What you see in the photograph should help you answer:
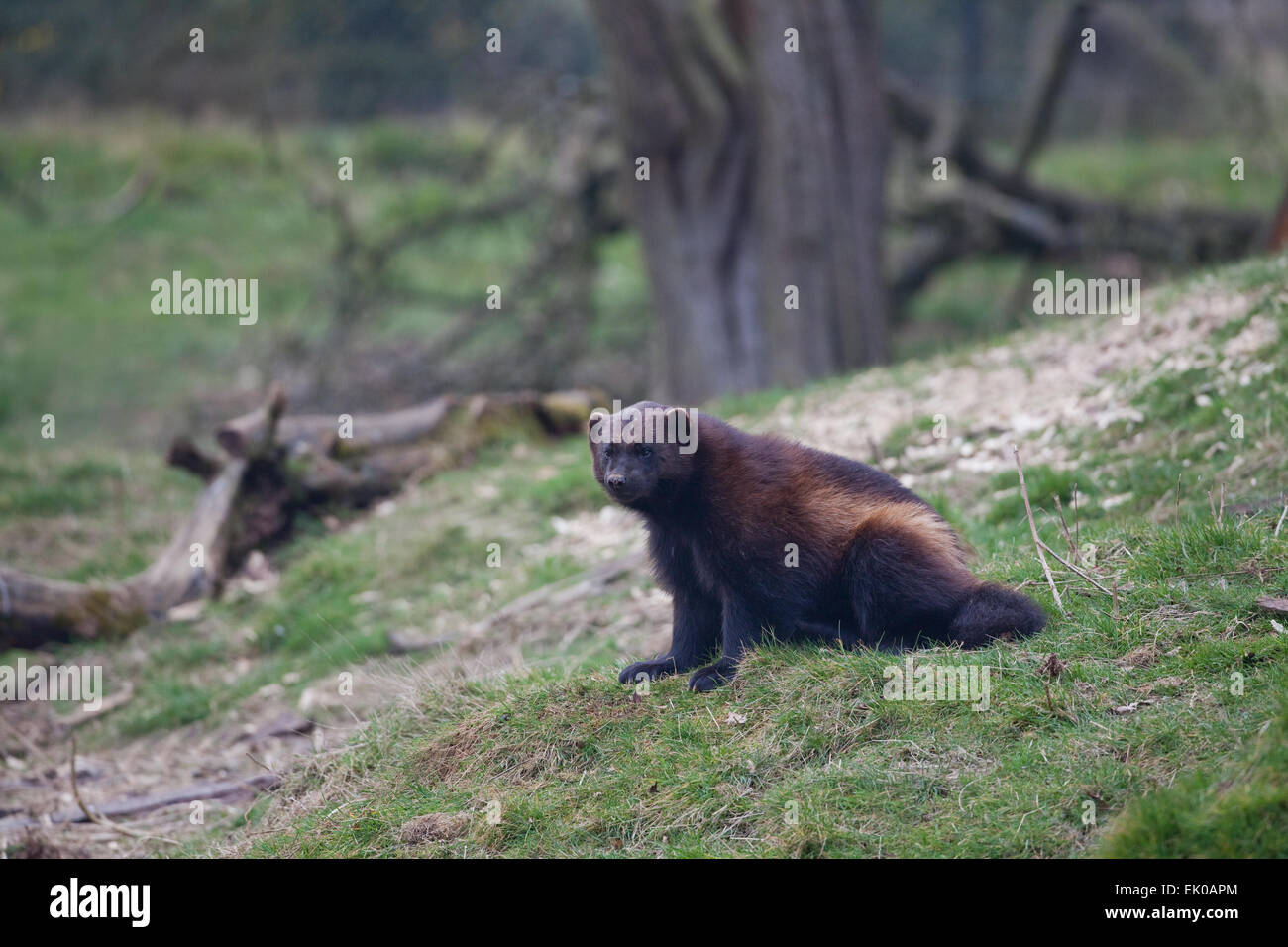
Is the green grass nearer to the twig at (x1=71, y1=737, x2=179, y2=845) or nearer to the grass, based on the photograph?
the grass

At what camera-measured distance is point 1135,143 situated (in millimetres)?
25328

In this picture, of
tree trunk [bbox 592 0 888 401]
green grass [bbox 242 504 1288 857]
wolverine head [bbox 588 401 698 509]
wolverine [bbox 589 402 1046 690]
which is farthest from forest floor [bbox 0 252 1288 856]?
tree trunk [bbox 592 0 888 401]

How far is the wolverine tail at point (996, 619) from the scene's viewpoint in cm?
498

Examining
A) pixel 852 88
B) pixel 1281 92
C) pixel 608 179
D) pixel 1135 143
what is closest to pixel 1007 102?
pixel 1135 143

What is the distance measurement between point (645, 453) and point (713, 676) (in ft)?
3.34

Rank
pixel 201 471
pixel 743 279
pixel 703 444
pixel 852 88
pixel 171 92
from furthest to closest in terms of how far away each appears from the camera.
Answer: pixel 171 92
pixel 743 279
pixel 852 88
pixel 201 471
pixel 703 444

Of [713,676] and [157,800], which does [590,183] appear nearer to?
[157,800]

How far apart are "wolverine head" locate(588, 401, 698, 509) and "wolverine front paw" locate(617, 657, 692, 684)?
28.5 inches

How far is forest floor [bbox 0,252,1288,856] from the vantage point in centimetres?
427

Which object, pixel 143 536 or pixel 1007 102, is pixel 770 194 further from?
pixel 1007 102

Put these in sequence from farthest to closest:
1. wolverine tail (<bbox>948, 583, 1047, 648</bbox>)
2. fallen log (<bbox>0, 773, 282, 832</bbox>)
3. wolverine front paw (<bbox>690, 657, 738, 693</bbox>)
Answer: fallen log (<bbox>0, 773, 282, 832</bbox>)
wolverine front paw (<bbox>690, 657, 738, 693</bbox>)
wolverine tail (<bbox>948, 583, 1047, 648</bbox>)

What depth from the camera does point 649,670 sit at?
548 cm

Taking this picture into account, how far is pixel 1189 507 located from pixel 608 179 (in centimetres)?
1098

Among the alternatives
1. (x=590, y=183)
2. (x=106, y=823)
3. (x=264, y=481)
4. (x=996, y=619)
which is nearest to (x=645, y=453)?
(x=996, y=619)
